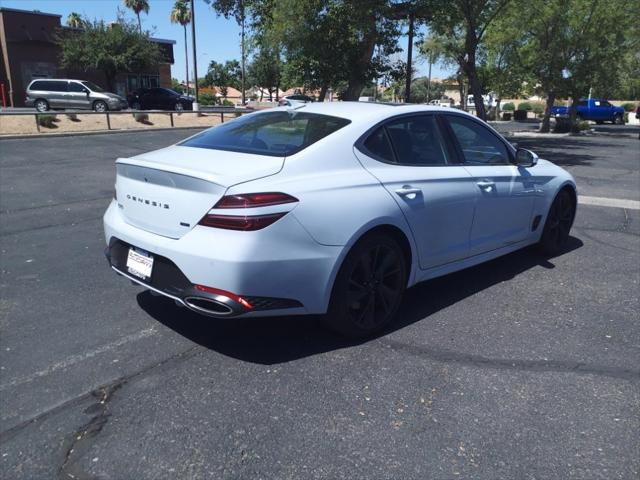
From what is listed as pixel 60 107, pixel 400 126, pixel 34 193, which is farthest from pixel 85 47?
pixel 400 126

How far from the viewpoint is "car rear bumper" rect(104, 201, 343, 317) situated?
3.16m

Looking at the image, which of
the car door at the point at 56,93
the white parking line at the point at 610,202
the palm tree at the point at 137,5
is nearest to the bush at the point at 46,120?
the car door at the point at 56,93

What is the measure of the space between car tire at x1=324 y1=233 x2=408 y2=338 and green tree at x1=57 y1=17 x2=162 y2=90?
133 ft

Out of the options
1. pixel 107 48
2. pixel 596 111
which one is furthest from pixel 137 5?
pixel 596 111

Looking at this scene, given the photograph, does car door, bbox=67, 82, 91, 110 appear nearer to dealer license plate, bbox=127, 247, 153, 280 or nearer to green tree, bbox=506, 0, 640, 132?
green tree, bbox=506, 0, 640, 132

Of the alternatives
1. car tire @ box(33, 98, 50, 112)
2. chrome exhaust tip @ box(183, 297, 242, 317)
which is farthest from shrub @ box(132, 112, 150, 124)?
chrome exhaust tip @ box(183, 297, 242, 317)

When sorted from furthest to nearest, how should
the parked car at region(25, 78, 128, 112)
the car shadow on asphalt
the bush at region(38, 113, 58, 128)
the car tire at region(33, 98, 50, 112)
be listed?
the car tire at region(33, 98, 50, 112)
the parked car at region(25, 78, 128, 112)
the bush at region(38, 113, 58, 128)
the car shadow on asphalt

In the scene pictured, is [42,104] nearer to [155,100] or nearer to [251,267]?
[155,100]

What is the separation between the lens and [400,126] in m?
4.20

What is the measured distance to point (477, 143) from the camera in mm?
4918

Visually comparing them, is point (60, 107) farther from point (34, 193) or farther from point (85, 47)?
point (34, 193)

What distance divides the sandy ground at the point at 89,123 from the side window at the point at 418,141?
18.7 metres

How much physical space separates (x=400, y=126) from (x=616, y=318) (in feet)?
7.38

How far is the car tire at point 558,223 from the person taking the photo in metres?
5.77
